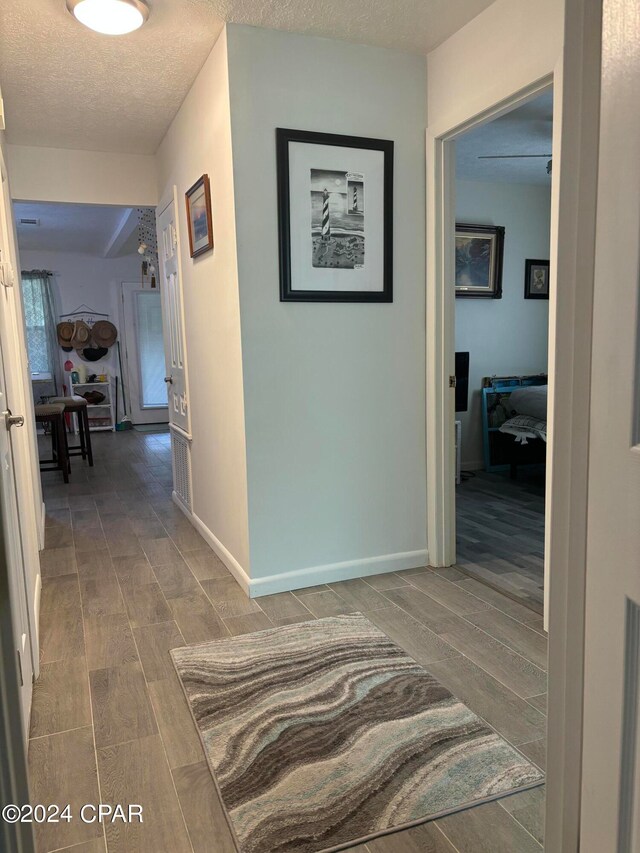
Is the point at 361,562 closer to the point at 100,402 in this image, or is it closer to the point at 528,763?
the point at 528,763

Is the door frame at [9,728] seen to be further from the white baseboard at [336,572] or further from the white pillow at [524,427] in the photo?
the white pillow at [524,427]

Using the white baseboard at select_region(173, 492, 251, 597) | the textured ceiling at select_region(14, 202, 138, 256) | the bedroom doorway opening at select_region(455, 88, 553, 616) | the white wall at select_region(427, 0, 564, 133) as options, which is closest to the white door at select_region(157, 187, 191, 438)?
the white baseboard at select_region(173, 492, 251, 597)

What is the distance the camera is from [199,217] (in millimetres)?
3275

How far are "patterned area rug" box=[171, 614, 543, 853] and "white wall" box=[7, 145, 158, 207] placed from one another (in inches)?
127

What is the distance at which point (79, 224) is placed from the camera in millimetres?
6836

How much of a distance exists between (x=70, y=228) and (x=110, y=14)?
17.0ft

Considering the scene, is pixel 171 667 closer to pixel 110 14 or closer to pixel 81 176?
pixel 110 14

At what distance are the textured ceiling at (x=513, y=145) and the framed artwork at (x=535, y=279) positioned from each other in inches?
26.4

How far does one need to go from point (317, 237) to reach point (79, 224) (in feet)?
16.2

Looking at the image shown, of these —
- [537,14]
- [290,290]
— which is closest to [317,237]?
[290,290]

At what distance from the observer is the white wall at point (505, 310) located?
17.3ft

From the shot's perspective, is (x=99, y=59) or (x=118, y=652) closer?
(x=118, y=652)

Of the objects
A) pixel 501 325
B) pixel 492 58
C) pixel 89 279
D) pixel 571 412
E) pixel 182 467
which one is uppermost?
pixel 492 58

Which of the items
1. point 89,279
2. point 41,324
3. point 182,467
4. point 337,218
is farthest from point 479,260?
point 41,324
